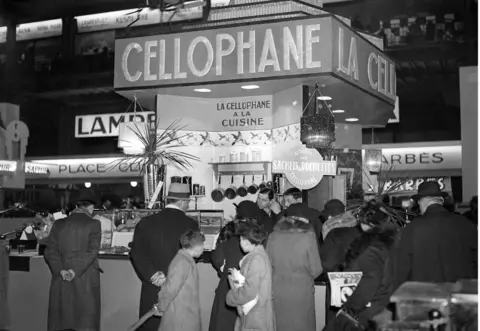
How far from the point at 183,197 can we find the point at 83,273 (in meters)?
1.53

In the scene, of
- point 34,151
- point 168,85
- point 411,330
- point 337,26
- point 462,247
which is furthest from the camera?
point 34,151

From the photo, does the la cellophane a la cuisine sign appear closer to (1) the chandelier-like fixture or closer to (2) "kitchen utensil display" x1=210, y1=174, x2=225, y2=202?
(1) the chandelier-like fixture

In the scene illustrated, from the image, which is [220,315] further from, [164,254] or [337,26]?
[337,26]

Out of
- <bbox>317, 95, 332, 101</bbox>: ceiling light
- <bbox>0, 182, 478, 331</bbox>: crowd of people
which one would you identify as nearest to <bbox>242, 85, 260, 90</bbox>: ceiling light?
<bbox>317, 95, 332, 101</bbox>: ceiling light

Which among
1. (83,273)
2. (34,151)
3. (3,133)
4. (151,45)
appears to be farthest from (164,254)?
(34,151)

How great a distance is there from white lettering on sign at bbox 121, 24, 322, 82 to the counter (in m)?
2.86

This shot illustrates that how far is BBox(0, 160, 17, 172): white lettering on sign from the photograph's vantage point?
15086 mm

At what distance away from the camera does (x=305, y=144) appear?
8.95m

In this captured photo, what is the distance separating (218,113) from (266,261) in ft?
18.5

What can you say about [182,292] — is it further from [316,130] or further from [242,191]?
[242,191]

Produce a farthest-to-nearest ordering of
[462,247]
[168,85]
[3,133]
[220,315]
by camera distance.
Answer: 1. [3,133]
2. [168,85]
3. [220,315]
4. [462,247]

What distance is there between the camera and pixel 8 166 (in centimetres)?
1530

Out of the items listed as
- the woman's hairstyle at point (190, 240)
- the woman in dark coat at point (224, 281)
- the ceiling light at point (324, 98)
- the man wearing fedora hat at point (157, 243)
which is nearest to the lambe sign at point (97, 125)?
the ceiling light at point (324, 98)

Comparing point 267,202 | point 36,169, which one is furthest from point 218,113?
point 36,169
